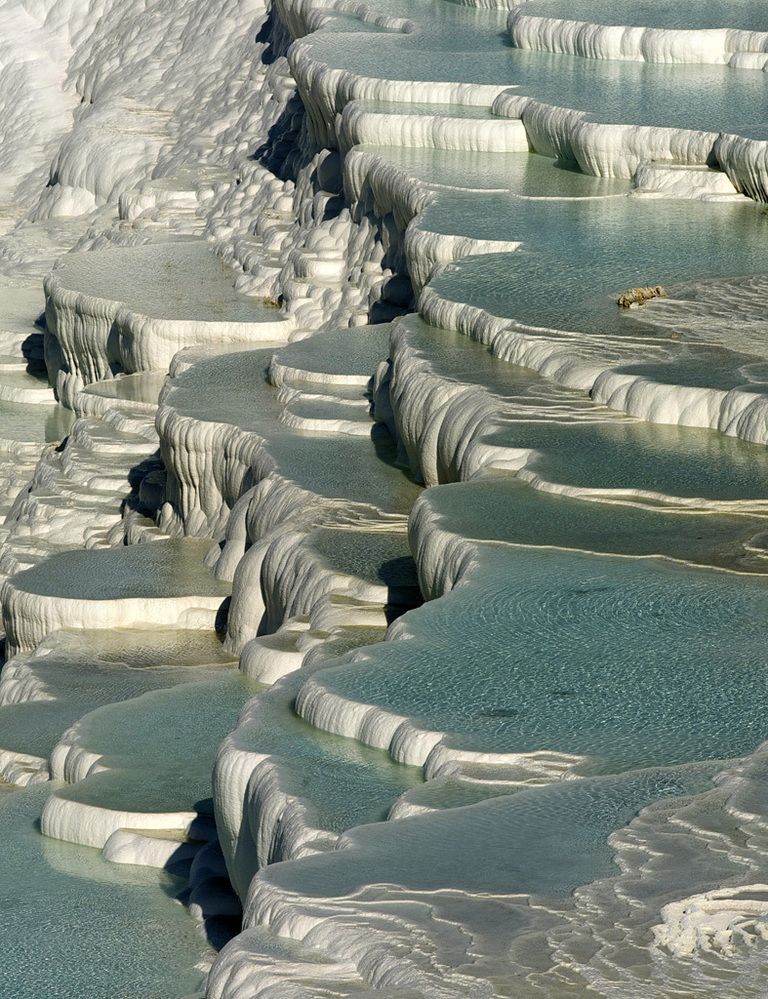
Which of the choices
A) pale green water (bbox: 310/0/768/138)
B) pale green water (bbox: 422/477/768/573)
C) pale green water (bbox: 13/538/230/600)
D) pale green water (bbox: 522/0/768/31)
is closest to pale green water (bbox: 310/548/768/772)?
pale green water (bbox: 422/477/768/573)

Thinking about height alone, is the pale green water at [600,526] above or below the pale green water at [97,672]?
above

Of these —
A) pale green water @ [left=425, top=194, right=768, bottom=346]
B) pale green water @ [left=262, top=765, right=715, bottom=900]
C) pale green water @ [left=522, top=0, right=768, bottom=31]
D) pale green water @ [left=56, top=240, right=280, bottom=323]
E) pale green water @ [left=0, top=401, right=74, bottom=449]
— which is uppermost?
pale green water @ [left=262, top=765, right=715, bottom=900]

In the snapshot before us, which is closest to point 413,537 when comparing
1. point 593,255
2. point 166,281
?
point 593,255

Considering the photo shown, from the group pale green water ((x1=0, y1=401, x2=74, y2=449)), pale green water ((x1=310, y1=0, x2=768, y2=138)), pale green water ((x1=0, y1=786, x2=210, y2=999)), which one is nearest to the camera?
pale green water ((x1=0, y1=786, x2=210, y2=999))

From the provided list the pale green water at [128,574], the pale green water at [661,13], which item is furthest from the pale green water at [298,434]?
the pale green water at [661,13]

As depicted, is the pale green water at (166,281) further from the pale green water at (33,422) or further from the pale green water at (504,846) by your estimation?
the pale green water at (504,846)

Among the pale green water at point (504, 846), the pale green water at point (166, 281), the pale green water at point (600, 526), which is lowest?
the pale green water at point (166, 281)

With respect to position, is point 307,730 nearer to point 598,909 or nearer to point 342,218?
point 598,909

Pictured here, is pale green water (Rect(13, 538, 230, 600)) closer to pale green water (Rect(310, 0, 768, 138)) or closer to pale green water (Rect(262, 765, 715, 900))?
pale green water (Rect(310, 0, 768, 138))

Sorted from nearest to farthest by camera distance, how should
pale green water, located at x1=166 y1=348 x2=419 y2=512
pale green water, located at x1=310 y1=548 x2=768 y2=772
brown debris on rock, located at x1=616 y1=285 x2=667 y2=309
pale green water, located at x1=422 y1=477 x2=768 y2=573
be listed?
1. pale green water, located at x1=310 y1=548 x2=768 y2=772
2. pale green water, located at x1=422 y1=477 x2=768 y2=573
3. pale green water, located at x1=166 y1=348 x2=419 y2=512
4. brown debris on rock, located at x1=616 y1=285 x2=667 y2=309
